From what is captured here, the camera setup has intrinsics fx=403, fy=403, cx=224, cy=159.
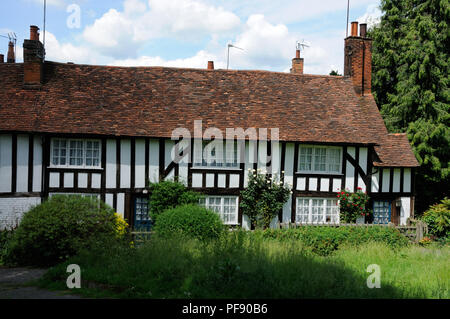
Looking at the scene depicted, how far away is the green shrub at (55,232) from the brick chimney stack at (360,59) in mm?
13187

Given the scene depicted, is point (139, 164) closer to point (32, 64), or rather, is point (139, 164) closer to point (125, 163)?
point (125, 163)

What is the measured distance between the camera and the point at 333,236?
1205 cm

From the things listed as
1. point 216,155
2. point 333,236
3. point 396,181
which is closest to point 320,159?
point 396,181

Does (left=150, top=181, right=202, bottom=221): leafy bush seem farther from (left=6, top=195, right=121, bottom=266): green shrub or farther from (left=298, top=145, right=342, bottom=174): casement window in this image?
(left=298, top=145, right=342, bottom=174): casement window

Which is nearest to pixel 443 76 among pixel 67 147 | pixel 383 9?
pixel 383 9

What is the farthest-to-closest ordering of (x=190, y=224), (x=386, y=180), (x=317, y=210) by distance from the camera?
(x=386, y=180), (x=317, y=210), (x=190, y=224)

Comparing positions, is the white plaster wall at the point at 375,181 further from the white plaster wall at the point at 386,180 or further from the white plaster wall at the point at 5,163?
the white plaster wall at the point at 5,163

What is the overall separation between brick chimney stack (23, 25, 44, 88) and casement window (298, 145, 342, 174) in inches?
425

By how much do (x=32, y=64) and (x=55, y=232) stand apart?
8.92 metres

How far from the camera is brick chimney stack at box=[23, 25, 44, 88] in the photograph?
1587 centimetres

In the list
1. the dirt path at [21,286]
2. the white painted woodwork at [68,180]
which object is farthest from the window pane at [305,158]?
the dirt path at [21,286]

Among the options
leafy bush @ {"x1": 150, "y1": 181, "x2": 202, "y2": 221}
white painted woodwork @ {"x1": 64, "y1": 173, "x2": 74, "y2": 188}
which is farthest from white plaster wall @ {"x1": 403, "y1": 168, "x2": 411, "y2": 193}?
white painted woodwork @ {"x1": 64, "y1": 173, "x2": 74, "y2": 188}

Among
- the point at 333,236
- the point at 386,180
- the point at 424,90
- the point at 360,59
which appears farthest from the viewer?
the point at 424,90

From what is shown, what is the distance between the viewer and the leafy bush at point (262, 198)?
15.3 meters
